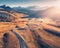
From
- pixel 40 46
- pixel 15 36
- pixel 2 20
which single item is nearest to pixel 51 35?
pixel 40 46

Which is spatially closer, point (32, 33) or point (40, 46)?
point (40, 46)

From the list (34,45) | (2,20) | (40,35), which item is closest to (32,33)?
(40,35)

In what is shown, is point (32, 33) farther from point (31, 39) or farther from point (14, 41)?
point (14, 41)

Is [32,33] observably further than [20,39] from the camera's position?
Yes

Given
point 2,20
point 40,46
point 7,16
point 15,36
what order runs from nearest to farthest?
1. point 40,46
2. point 15,36
3. point 2,20
4. point 7,16

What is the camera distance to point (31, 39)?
106 m

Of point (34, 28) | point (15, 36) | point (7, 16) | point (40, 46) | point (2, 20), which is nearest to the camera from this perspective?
point (40, 46)

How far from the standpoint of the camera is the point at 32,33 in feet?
370

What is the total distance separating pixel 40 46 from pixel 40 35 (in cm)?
1074

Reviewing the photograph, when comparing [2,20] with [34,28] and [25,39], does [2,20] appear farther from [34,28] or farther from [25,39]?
[25,39]

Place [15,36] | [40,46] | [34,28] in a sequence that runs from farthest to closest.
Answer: [34,28] → [15,36] → [40,46]

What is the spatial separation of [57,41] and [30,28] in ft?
76.8

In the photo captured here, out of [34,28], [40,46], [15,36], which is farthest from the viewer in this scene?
[34,28]

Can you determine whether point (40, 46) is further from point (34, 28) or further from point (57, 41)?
point (34, 28)
